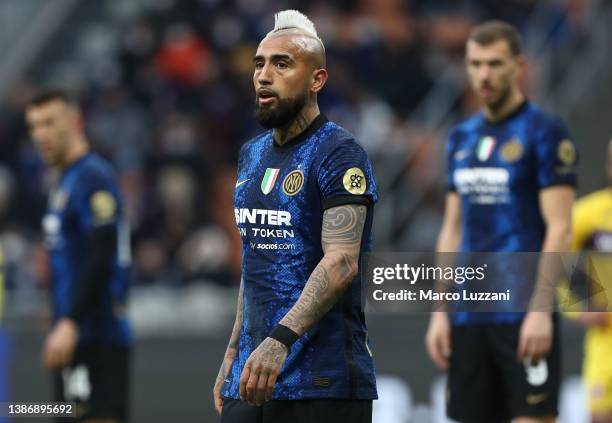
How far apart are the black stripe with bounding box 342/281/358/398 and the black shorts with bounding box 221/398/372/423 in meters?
0.06

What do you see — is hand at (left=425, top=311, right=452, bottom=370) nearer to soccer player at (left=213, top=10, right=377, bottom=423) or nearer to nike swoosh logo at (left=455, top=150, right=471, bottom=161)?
nike swoosh logo at (left=455, top=150, right=471, bottom=161)

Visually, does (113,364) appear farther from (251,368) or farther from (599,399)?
(251,368)

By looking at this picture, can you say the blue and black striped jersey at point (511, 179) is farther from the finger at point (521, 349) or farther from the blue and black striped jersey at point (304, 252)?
the blue and black striped jersey at point (304, 252)

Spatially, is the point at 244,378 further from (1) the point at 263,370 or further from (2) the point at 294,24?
(2) the point at 294,24

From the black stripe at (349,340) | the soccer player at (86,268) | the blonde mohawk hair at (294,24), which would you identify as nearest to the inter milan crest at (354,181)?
the black stripe at (349,340)

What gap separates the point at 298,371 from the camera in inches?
198

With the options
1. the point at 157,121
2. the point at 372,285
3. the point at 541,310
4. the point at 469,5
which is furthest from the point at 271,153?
the point at 469,5

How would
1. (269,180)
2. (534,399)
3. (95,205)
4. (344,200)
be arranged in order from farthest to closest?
(95,205) → (534,399) → (269,180) → (344,200)

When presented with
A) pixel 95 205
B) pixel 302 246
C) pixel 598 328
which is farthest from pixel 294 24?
pixel 598 328

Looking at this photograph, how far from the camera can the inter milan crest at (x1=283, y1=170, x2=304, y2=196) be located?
5.11m

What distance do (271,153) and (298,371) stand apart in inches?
34.8

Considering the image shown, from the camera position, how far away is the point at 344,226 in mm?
4957

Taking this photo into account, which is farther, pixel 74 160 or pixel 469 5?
pixel 469 5

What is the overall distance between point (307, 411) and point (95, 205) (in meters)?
3.74
